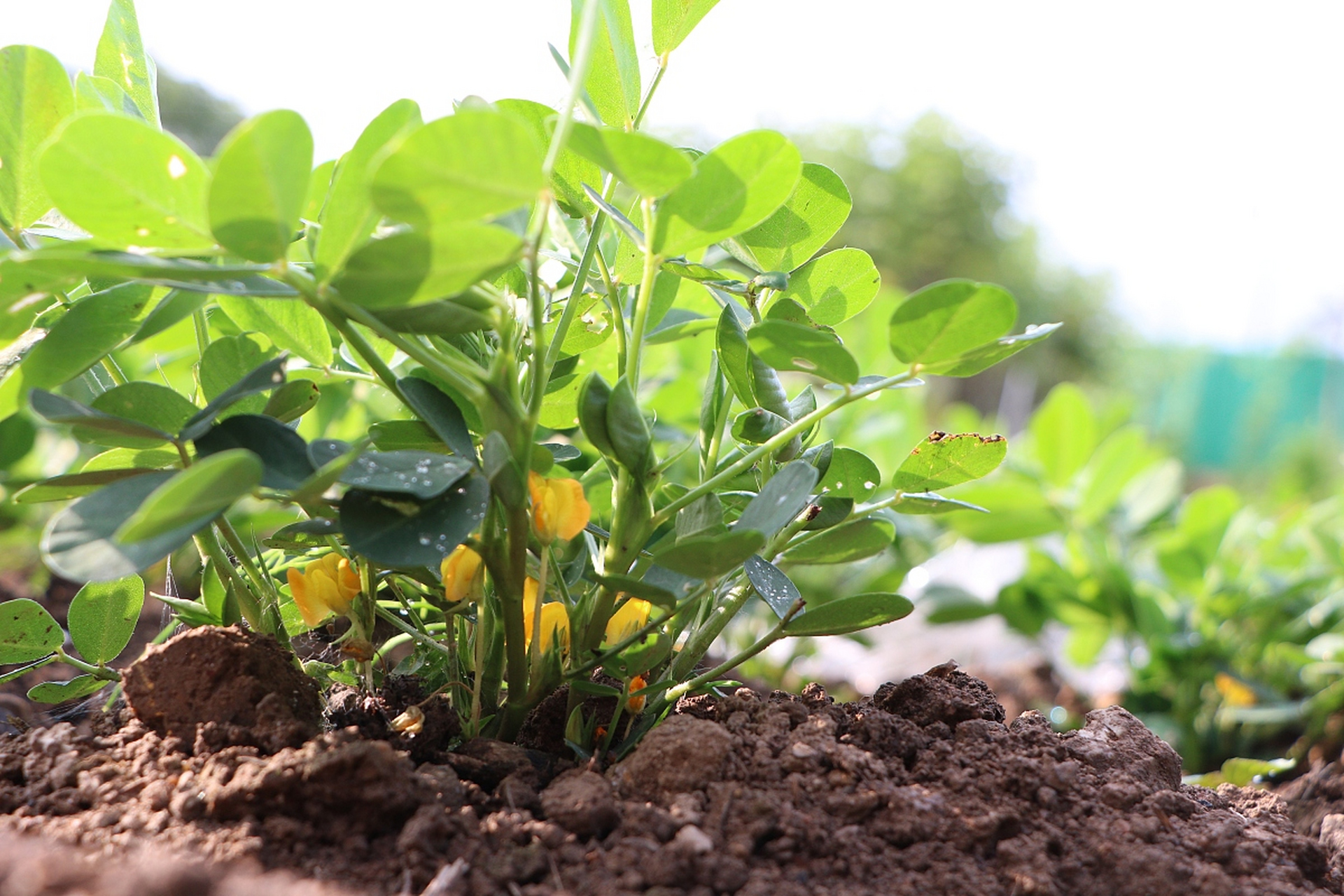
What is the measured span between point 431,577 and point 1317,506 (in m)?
1.76

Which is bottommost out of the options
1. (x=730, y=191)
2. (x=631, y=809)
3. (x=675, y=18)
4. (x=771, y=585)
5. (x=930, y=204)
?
(x=631, y=809)

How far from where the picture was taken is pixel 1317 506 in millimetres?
1720

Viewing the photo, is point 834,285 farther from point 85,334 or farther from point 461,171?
point 85,334

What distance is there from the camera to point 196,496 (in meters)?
0.38

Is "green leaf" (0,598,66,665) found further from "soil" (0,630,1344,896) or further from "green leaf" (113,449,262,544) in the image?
"green leaf" (113,449,262,544)

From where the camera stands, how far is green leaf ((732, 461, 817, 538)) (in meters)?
0.51

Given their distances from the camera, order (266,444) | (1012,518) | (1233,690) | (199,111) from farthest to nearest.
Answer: (199,111), (1012,518), (1233,690), (266,444)

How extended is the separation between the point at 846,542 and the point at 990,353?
174mm

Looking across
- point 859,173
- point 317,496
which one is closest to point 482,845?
point 317,496

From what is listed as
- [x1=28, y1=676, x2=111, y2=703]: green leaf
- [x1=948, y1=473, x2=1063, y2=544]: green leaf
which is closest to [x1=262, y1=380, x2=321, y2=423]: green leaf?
[x1=28, y1=676, x2=111, y2=703]: green leaf

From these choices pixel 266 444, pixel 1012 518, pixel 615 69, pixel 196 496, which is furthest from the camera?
pixel 1012 518

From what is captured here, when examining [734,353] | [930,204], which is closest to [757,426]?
[734,353]

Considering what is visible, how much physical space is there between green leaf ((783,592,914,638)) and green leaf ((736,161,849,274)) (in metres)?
0.22

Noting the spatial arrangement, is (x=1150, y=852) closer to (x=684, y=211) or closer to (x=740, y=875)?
(x=740, y=875)
